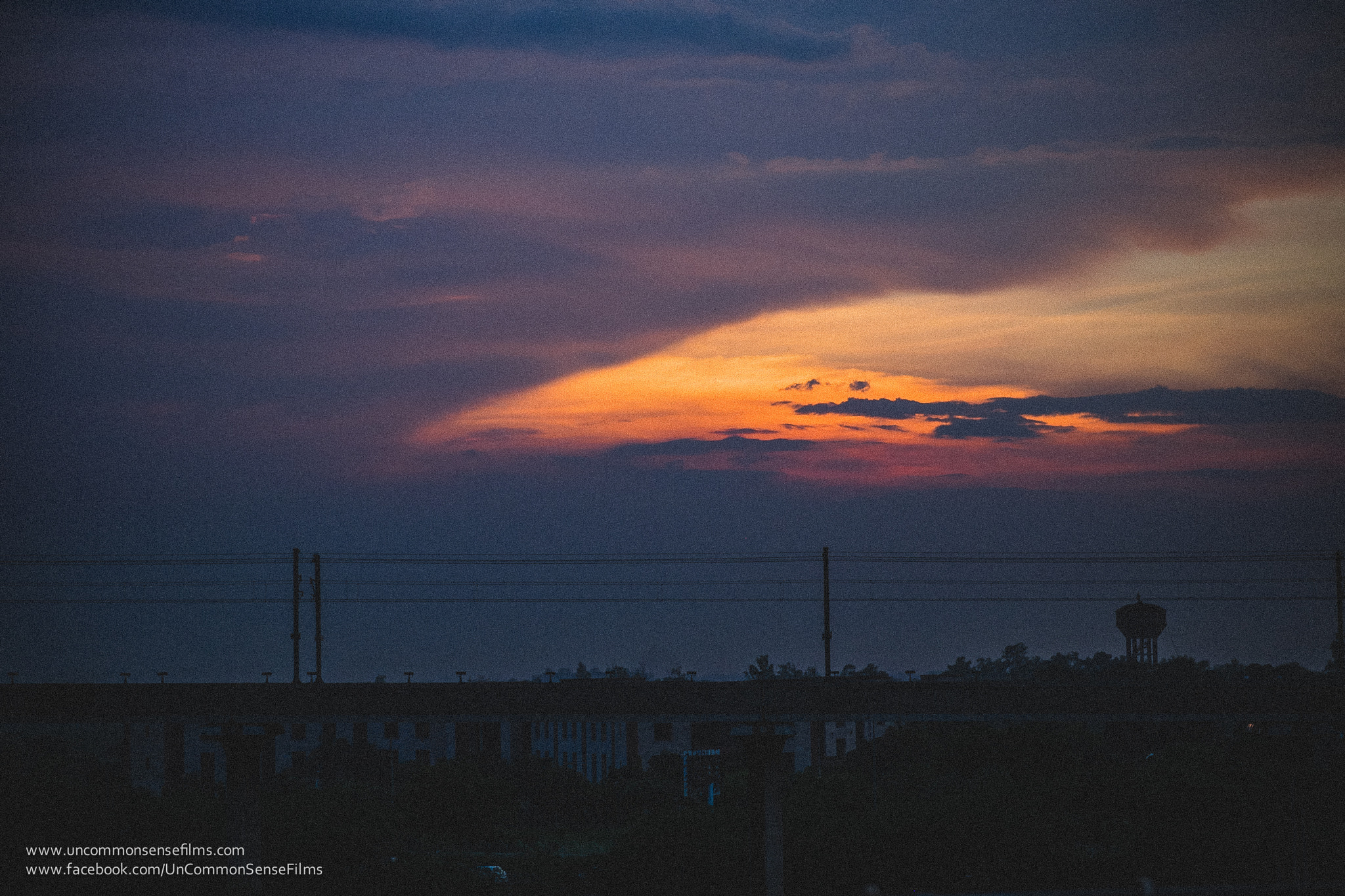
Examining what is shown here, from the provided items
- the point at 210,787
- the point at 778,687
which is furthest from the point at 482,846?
the point at 778,687

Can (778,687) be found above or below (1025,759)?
above

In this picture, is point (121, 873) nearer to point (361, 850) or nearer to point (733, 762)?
point (361, 850)

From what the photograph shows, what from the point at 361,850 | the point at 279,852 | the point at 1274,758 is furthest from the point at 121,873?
the point at 1274,758

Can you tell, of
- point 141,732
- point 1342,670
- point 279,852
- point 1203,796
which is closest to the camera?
point 1342,670

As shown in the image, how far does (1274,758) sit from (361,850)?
20845 mm

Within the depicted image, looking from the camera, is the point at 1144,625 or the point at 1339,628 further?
the point at 1144,625

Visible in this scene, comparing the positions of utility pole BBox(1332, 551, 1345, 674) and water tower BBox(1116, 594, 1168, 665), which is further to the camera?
water tower BBox(1116, 594, 1168, 665)

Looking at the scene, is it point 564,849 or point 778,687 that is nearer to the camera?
point 778,687

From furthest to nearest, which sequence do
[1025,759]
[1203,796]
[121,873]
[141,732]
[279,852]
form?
[141,732], [1025,759], [1203,796], [279,852], [121,873]

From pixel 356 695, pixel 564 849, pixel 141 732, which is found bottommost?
pixel 564 849

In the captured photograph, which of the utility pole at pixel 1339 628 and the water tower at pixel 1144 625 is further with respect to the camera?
the water tower at pixel 1144 625

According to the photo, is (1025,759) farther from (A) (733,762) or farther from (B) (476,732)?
(B) (476,732)

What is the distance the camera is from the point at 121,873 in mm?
19422

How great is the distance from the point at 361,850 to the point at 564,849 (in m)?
31.1
